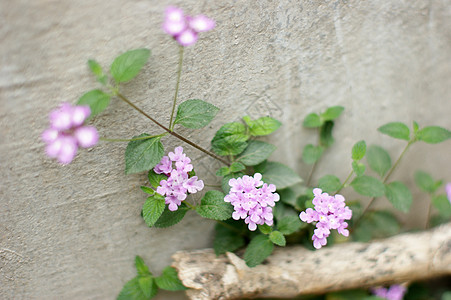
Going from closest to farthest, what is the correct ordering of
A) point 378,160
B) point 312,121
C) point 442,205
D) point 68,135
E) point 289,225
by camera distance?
point 68,135 < point 289,225 < point 312,121 < point 378,160 < point 442,205

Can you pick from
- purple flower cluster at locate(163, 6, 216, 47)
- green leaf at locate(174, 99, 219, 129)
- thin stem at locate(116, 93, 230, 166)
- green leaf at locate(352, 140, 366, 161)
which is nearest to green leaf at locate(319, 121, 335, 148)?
green leaf at locate(352, 140, 366, 161)

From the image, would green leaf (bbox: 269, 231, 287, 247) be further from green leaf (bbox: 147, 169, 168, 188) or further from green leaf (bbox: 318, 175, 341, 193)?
green leaf (bbox: 147, 169, 168, 188)

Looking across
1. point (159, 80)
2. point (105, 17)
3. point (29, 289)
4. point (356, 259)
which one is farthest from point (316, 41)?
point (29, 289)

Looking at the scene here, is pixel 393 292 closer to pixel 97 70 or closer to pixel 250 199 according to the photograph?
pixel 250 199

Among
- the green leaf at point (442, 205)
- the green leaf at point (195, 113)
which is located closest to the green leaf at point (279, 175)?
the green leaf at point (195, 113)

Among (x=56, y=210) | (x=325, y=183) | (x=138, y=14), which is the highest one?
(x=138, y=14)

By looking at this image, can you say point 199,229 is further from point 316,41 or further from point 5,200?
point 316,41

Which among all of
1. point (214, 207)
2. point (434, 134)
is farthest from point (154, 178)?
point (434, 134)
